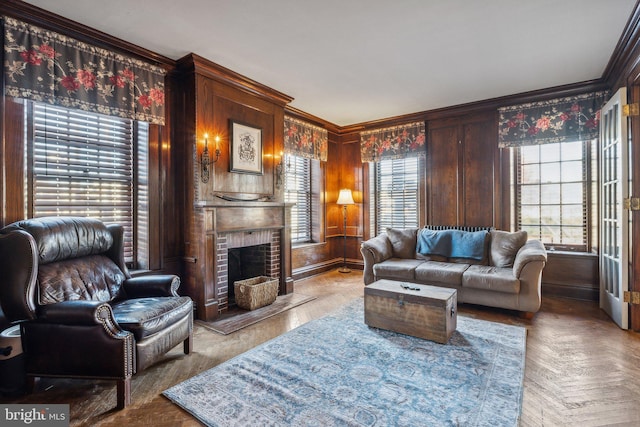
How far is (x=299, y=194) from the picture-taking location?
18.0 ft

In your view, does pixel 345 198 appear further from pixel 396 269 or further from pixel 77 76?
pixel 77 76

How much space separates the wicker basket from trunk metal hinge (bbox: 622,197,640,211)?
3.72 m

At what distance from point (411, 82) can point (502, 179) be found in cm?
202

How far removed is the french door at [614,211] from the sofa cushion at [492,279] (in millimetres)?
917

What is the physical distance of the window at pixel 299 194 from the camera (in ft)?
17.3

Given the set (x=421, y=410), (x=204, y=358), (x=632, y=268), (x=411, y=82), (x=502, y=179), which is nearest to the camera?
(x=421, y=410)

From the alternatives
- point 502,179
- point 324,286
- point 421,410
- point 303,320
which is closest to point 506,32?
point 502,179

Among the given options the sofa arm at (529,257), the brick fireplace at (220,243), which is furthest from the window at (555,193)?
the brick fireplace at (220,243)

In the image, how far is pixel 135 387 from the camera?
212 cm

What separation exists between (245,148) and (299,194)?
177 cm

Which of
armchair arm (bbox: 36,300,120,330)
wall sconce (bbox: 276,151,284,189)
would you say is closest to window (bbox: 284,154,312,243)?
wall sconce (bbox: 276,151,284,189)

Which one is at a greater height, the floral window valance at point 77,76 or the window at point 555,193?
the floral window valance at point 77,76

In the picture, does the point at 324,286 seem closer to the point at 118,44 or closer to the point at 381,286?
the point at 381,286

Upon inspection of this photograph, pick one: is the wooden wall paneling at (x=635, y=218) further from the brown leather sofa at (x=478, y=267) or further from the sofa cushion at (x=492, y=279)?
the sofa cushion at (x=492, y=279)
